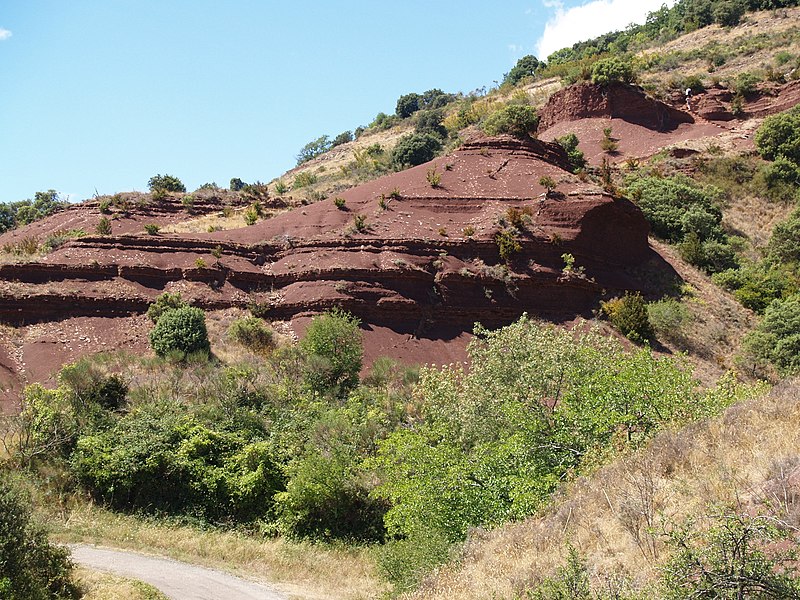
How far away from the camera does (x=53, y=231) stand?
38312 millimetres

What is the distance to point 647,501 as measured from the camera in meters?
8.37

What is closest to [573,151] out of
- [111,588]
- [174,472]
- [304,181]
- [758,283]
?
[758,283]

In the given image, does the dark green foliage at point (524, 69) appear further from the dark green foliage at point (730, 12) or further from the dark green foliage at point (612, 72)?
the dark green foliage at point (612, 72)

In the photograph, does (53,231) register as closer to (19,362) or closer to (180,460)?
(19,362)

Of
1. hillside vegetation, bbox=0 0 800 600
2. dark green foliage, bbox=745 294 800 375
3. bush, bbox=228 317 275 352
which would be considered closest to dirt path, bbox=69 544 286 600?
hillside vegetation, bbox=0 0 800 600

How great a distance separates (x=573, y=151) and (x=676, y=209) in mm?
9355

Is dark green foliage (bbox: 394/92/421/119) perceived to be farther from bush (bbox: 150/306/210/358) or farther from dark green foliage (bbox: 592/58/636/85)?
bush (bbox: 150/306/210/358)

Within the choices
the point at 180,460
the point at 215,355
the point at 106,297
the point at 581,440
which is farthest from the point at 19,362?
the point at 581,440

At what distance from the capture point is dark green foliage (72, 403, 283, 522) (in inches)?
755

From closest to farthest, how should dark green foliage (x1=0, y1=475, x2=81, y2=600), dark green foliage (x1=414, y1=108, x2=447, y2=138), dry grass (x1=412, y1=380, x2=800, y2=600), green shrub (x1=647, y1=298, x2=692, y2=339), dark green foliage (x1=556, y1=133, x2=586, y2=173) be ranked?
1. dry grass (x1=412, y1=380, x2=800, y2=600)
2. dark green foliage (x1=0, y1=475, x2=81, y2=600)
3. green shrub (x1=647, y1=298, x2=692, y2=339)
4. dark green foliage (x1=556, y1=133, x2=586, y2=173)
5. dark green foliage (x1=414, y1=108, x2=447, y2=138)

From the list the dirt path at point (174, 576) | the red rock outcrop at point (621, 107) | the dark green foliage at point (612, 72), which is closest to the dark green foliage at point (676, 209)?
the red rock outcrop at point (621, 107)

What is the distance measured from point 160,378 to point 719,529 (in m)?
21.8

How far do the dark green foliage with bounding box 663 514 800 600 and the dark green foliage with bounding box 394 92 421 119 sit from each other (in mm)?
86086

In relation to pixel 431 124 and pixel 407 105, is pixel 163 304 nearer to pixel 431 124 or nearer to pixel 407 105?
pixel 431 124
